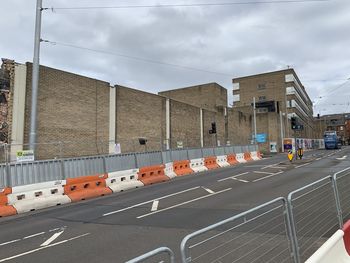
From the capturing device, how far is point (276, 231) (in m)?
4.71

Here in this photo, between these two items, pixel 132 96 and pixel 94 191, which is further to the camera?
pixel 132 96

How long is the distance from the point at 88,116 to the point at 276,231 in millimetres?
20881

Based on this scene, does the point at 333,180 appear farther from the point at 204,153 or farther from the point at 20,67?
the point at 204,153

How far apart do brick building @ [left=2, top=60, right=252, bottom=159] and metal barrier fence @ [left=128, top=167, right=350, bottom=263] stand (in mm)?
11611

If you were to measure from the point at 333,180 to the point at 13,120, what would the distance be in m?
16.9

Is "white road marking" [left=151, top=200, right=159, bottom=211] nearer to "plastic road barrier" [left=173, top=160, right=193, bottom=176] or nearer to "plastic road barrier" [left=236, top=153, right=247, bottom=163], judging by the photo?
"plastic road barrier" [left=173, top=160, right=193, bottom=176]

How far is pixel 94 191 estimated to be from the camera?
49.8 ft

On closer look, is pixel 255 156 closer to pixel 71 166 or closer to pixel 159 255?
pixel 71 166

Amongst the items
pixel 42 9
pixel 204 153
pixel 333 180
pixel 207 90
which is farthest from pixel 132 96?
pixel 207 90

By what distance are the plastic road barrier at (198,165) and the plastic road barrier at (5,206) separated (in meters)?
13.7

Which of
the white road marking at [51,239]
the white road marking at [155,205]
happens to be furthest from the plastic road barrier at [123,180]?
the white road marking at [51,239]

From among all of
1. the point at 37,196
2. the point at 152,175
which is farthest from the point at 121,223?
the point at 152,175

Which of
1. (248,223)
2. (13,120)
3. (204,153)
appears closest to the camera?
(248,223)

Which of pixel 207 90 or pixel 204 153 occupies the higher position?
pixel 207 90
